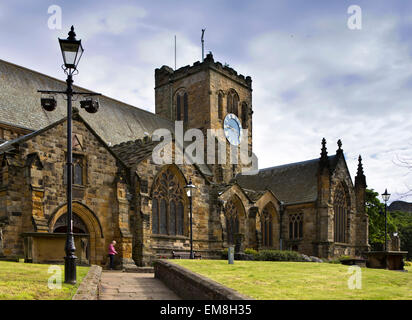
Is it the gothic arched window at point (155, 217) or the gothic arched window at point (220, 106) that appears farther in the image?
the gothic arched window at point (220, 106)

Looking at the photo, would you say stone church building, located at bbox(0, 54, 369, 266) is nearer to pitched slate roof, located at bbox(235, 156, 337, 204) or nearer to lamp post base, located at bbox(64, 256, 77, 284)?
pitched slate roof, located at bbox(235, 156, 337, 204)

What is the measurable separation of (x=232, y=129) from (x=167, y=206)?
24.9 m

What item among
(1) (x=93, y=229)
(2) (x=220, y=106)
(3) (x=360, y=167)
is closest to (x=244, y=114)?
(2) (x=220, y=106)

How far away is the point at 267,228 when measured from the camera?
40.0 m

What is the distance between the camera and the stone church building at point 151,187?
19.2 m

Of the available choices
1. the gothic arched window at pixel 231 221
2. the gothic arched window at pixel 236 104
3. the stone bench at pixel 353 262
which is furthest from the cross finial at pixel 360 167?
the stone bench at pixel 353 262

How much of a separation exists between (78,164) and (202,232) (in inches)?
410

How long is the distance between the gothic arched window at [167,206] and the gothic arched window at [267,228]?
42.5 feet

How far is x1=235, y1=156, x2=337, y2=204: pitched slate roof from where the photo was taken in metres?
41.8

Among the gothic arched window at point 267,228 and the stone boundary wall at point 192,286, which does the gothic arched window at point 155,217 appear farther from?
the gothic arched window at point 267,228

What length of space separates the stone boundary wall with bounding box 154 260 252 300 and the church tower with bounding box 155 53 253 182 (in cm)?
3232

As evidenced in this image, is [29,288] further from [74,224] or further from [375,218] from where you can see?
[375,218]
